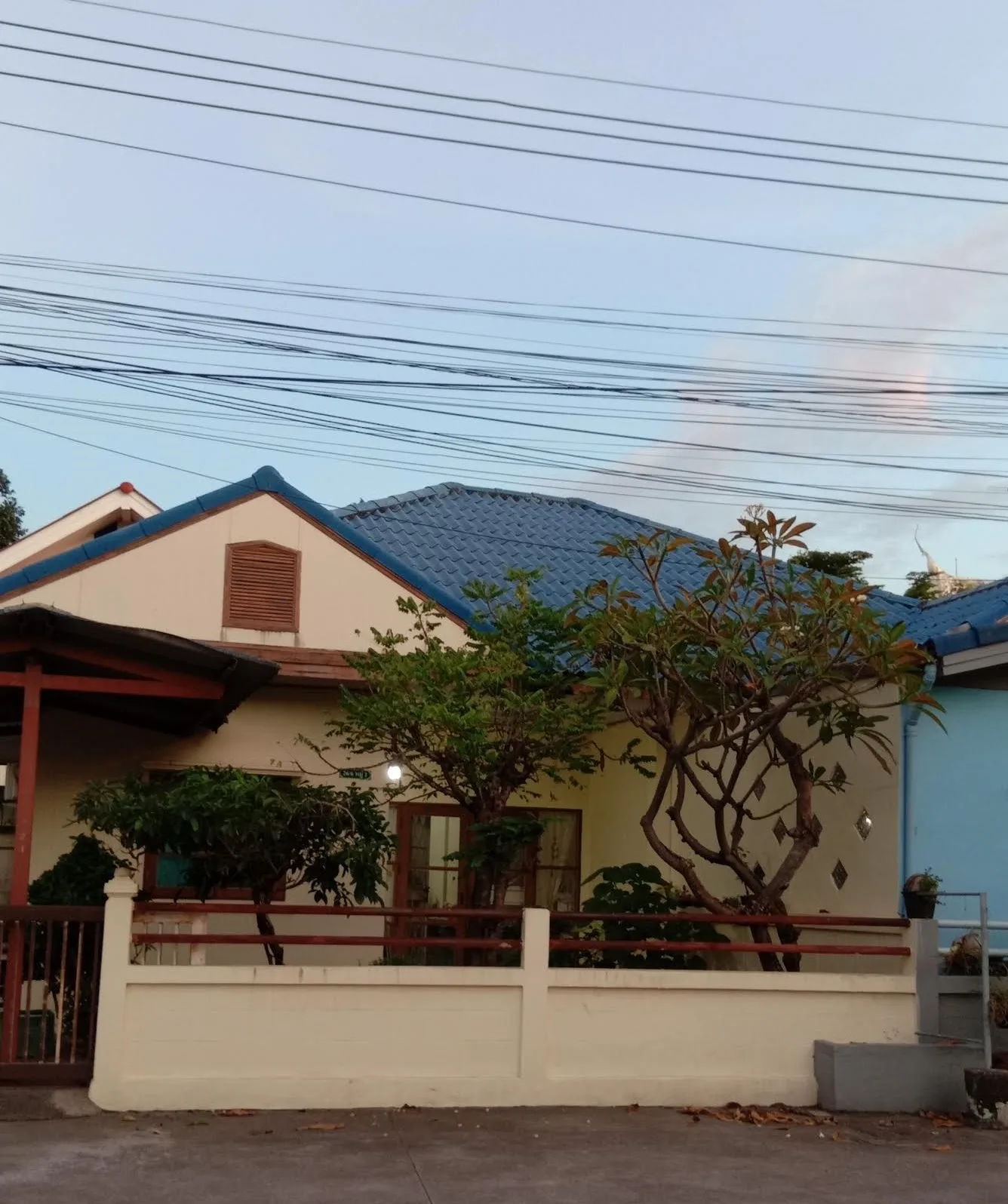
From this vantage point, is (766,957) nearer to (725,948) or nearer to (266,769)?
(725,948)

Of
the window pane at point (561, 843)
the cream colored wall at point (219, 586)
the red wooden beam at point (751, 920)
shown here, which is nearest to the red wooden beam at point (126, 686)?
the cream colored wall at point (219, 586)

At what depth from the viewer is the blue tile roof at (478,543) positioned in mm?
11375

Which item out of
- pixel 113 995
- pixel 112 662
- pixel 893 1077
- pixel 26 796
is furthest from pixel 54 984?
pixel 893 1077

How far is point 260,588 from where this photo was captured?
11.9 meters

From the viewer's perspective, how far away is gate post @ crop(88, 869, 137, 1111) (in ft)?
25.7

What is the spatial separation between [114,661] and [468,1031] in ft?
11.3

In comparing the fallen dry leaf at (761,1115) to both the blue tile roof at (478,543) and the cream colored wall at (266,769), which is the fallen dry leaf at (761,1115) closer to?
the cream colored wall at (266,769)

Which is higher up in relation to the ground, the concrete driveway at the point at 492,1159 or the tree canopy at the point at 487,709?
the tree canopy at the point at 487,709

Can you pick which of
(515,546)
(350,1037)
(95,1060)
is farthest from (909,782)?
(515,546)

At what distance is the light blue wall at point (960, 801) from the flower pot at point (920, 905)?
414 millimetres

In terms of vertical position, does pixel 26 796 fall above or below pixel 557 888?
above

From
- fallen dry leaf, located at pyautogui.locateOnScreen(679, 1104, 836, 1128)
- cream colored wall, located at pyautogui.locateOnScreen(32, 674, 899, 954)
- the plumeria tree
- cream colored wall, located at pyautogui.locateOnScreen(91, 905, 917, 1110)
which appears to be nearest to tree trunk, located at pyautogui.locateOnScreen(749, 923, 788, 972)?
the plumeria tree

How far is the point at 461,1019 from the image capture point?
8.33 meters

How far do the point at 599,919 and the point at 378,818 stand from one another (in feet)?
5.33
